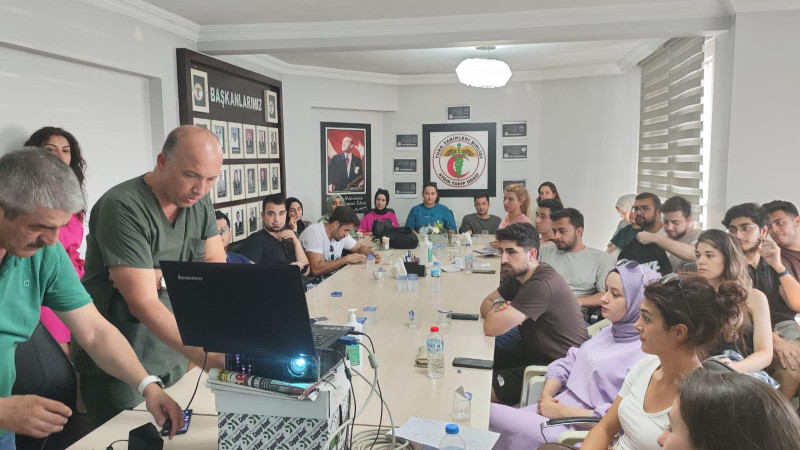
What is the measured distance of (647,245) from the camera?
14.4 ft

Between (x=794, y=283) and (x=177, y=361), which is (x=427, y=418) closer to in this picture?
(x=177, y=361)

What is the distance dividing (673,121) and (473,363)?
4.31 meters

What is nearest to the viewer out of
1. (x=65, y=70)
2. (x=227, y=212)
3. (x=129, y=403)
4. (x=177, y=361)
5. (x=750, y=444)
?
(x=750, y=444)

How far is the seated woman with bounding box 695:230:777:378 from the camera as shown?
8.79ft

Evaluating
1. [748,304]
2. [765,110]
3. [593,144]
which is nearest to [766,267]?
[748,304]

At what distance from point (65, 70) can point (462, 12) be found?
291cm

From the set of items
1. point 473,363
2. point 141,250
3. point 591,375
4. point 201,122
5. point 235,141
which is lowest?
point 591,375

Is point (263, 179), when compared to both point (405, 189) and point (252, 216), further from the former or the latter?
point (405, 189)

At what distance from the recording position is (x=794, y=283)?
336 cm

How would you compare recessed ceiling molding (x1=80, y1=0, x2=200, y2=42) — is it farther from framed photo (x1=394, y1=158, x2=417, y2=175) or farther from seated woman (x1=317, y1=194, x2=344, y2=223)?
framed photo (x1=394, y1=158, x2=417, y2=175)

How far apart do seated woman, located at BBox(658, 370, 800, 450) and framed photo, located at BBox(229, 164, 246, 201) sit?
17.2ft

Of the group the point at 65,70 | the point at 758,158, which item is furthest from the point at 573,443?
the point at 65,70

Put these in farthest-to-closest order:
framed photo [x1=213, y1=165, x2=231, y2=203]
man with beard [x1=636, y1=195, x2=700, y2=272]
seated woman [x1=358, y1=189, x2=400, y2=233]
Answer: seated woman [x1=358, y1=189, x2=400, y2=233] < framed photo [x1=213, y1=165, x2=231, y2=203] < man with beard [x1=636, y1=195, x2=700, y2=272]

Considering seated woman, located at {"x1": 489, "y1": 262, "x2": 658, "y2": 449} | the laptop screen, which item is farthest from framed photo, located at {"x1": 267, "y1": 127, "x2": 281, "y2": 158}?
the laptop screen
